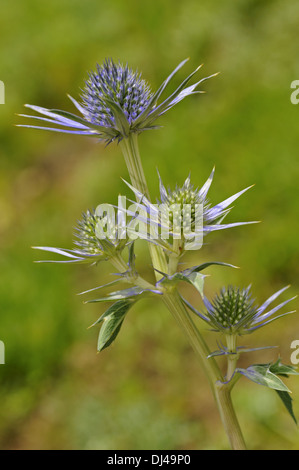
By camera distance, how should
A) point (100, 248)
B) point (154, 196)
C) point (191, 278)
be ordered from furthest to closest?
point (154, 196) < point (100, 248) < point (191, 278)

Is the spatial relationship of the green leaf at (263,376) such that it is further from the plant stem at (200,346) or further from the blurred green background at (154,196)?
the blurred green background at (154,196)

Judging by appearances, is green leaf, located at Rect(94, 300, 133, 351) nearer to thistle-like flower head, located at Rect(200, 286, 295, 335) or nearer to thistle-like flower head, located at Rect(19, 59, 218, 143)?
thistle-like flower head, located at Rect(200, 286, 295, 335)

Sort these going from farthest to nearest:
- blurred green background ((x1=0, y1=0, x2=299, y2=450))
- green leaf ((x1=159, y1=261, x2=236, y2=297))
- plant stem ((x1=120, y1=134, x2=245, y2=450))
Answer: blurred green background ((x1=0, y1=0, x2=299, y2=450))
plant stem ((x1=120, y1=134, x2=245, y2=450))
green leaf ((x1=159, y1=261, x2=236, y2=297))

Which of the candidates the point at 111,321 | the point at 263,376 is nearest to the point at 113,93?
the point at 111,321

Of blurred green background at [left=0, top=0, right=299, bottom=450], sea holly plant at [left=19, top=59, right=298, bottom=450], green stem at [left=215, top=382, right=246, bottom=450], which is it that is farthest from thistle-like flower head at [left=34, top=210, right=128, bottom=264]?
blurred green background at [left=0, top=0, right=299, bottom=450]

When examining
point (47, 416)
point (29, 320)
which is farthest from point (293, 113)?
point (47, 416)

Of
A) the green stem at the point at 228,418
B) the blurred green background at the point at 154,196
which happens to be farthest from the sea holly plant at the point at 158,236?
the blurred green background at the point at 154,196

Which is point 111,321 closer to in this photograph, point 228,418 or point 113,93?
point 228,418
